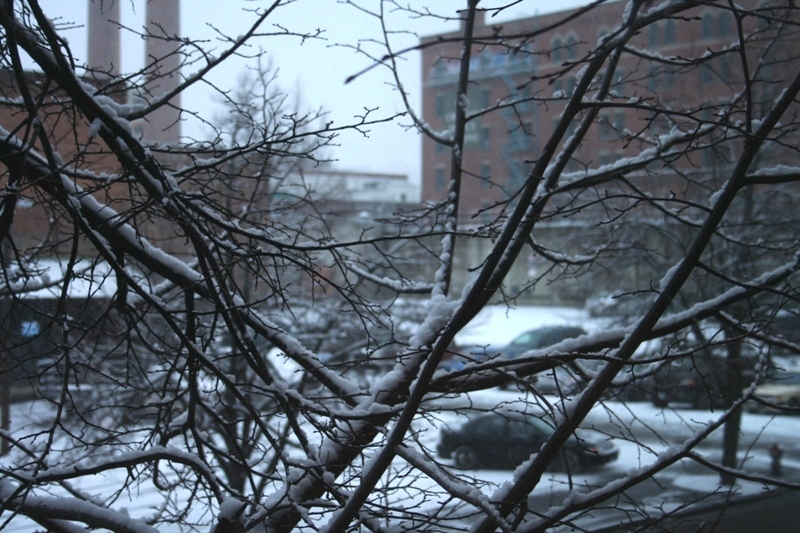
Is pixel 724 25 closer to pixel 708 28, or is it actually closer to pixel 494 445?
pixel 708 28

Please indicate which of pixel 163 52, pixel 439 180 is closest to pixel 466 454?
pixel 439 180

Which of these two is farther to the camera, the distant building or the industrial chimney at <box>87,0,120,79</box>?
the distant building

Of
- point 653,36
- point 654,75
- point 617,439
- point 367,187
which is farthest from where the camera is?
point 367,187

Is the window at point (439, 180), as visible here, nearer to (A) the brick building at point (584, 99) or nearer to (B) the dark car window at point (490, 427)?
(A) the brick building at point (584, 99)

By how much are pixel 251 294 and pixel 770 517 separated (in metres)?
8.69

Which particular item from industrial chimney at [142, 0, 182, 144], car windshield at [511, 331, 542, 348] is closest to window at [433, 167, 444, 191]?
industrial chimney at [142, 0, 182, 144]

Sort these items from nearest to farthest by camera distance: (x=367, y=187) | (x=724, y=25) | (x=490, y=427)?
1. (x=490, y=427)
2. (x=724, y=25)
3. (x=367, y=187)

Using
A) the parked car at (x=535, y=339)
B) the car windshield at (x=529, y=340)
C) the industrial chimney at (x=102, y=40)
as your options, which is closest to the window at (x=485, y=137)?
the parked car at (x=535, y=339)

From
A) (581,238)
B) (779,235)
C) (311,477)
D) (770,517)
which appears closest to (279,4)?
(311,477)

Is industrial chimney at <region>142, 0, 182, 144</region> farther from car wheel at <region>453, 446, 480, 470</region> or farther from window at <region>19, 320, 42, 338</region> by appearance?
car wheel at <region>453, 446, 480, 470</region>

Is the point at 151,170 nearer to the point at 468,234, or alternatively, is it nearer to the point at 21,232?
the point at 468,234

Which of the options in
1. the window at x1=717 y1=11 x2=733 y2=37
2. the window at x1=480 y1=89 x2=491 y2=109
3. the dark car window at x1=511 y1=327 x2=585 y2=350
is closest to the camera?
the window at x1=480 y1=89 x2=491 y2=109

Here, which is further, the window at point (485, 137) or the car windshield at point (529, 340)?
the car windshield at point (529, 340)

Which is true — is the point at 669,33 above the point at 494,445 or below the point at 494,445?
above
